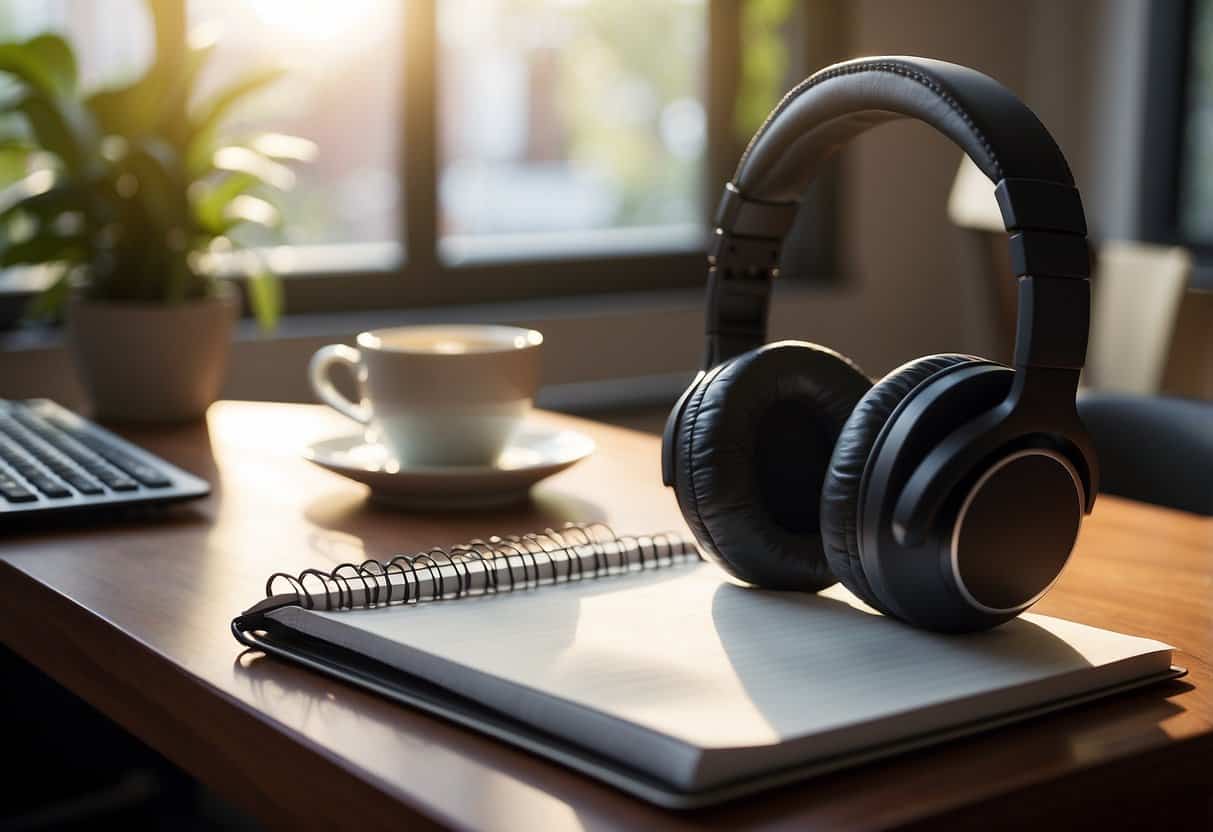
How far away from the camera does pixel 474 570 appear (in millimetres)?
687

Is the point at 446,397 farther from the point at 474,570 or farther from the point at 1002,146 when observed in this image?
the point at 1002,146

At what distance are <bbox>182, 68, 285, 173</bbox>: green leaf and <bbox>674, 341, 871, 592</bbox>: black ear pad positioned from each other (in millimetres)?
872

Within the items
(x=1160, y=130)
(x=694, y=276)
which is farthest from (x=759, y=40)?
(x=1160, y=130)

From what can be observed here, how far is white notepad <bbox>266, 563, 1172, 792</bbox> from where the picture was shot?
0.49 metres

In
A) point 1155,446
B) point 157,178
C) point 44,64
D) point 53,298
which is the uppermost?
point 44,64

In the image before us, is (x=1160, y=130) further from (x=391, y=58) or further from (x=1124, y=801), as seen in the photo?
(x=1124, y=801)

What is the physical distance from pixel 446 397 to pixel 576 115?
2075mm

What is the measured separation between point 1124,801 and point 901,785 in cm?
10

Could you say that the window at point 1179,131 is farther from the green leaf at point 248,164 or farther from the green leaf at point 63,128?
the green leaf at point 63,128

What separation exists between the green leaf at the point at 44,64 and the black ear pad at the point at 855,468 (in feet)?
3.36

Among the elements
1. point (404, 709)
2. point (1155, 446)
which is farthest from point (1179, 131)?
point (404, 709)

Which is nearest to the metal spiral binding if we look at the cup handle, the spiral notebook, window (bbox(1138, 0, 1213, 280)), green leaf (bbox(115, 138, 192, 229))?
the spiral notebook

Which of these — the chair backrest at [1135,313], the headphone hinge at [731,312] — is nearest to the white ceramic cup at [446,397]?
the headphone hinge at [731,312]

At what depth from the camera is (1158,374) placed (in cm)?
206
